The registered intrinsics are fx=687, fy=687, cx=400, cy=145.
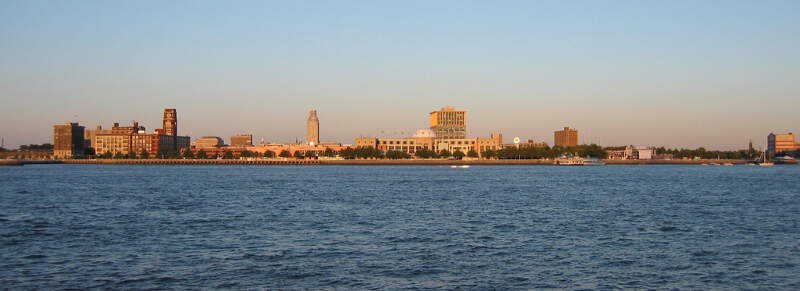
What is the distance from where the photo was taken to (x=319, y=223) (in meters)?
39.2

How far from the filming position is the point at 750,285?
22641mm

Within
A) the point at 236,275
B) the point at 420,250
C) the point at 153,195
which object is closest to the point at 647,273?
the point at 420,250

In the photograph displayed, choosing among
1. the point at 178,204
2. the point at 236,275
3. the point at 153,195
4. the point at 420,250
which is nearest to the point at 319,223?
the point at 420,250

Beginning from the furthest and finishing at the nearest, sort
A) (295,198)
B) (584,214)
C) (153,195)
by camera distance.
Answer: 1. (153,195)
2. (295,198)
3. (584,214)

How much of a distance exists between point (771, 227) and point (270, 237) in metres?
27.4

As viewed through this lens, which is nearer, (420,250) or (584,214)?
(420,250)

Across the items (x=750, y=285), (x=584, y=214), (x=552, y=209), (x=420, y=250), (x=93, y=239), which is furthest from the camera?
(x=552, y=209)

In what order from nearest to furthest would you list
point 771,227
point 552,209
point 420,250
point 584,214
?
1. point 420,250
2. point 771,227
3. point 584,214
4. point 552,209

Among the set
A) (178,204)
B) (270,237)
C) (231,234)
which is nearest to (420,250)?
(270,237)

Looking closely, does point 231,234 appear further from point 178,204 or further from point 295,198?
point 295,198

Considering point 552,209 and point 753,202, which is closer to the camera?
point 552,209

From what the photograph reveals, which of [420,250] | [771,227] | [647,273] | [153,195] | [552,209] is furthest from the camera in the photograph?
[153,195]

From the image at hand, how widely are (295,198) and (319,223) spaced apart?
70.2 feet

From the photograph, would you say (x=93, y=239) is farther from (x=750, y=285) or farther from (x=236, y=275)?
(x=750, y=285)
